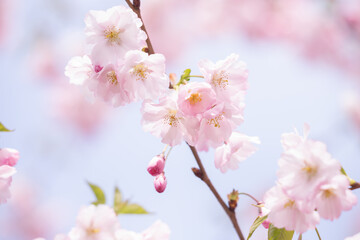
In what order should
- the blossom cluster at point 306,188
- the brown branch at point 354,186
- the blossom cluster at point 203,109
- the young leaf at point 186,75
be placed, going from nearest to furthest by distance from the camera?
the blossom cluster at point 306,188
the brown branch at point 354,186
the blossom cluster at point 203,109
the young leaf at point 186,75

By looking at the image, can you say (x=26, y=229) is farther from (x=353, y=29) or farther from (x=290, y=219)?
(x=290, y=219)

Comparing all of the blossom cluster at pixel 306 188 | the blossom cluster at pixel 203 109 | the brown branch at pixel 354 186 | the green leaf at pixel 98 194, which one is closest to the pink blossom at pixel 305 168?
the blossom cluster at pixel 306 188

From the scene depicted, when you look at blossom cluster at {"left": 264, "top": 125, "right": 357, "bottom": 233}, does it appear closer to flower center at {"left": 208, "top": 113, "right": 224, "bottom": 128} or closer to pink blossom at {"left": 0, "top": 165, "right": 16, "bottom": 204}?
flower center at {"left": 208, "top": 113, "right": 224, "bottom": 128}

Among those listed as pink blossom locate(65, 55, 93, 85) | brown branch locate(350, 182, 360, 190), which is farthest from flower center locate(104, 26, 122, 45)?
brown branch locate(350, 182, 360, 190)

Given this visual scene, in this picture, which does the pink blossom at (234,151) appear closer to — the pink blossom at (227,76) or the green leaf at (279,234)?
the pink blossom at (227,76)

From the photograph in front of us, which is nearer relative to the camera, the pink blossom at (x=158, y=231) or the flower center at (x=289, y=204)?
the flower center at (x=289, y=204)

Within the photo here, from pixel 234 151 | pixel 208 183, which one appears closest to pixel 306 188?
pixel 208 183

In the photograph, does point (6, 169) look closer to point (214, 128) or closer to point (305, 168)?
point (214, 128)
